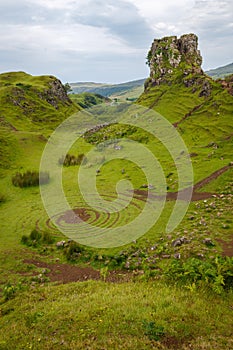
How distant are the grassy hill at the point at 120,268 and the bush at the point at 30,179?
4.83 feet

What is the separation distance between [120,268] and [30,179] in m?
33.5

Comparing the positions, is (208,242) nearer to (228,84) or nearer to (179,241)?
(179,241)

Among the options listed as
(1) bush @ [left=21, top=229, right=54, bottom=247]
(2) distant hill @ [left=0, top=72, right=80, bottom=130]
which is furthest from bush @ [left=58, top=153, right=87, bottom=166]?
(2) distant hill @ [left=0, top=72, right=80, bottom=130]

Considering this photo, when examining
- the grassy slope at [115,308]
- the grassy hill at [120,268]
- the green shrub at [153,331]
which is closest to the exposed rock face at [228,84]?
the grassy hill at [120,268]

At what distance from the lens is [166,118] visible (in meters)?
98.9

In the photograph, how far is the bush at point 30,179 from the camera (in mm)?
51750

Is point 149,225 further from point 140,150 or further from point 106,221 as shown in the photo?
point 140,150

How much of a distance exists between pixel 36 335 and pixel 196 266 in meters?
10.3

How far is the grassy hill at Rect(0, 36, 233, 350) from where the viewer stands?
497 inches

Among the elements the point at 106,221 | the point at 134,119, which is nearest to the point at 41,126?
the point at 134,119

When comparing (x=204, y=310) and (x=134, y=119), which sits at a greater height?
(x=134, y=119)

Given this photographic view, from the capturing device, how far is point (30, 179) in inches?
2063

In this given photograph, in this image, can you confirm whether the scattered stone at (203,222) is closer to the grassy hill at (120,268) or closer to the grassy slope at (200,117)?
the grassy hill at (120,268)

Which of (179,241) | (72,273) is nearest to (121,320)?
(72,273)
